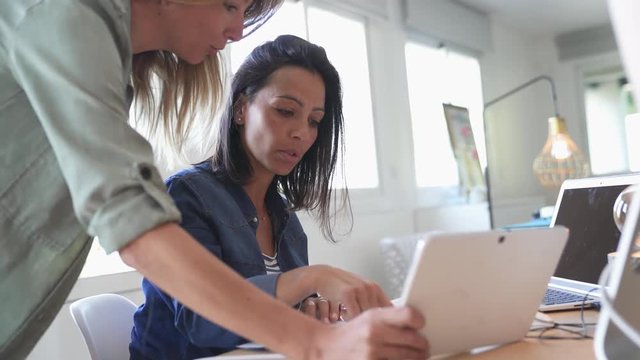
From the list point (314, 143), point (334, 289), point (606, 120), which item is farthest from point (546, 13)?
point (334, 289)

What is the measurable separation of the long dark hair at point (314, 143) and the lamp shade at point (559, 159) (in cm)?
202

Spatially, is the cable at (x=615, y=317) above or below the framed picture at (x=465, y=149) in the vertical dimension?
below

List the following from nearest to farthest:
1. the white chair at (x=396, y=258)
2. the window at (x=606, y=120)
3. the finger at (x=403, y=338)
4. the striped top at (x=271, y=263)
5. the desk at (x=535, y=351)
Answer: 1. the finger at (x=403, y=338)
2. the desk at (x=535, y=351)
3. the striped top at (x=271, y=263)
4. the white chair at (x=396, y=258)
5. the window at (x=606, y=120)

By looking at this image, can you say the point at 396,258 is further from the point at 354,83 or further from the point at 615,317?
the point at 615,317

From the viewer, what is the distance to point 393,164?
352 centimetres

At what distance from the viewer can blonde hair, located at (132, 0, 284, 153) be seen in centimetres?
97

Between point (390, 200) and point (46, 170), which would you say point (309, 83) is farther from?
point (390, 200)

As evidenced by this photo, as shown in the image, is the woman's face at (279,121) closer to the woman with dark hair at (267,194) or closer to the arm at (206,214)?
the woman with dark hair at (267,194)

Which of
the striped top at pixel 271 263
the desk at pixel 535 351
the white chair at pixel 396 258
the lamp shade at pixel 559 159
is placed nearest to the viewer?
the desk at pixel 535 351

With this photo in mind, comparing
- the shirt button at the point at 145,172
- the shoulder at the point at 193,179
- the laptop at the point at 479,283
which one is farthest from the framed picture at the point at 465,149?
the shirt button at the point at 145,172

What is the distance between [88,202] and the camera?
0.54m

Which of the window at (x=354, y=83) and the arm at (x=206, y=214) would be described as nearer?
the arm at (x=206, y=214)

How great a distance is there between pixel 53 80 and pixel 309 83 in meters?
0.81

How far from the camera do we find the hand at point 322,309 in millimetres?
995
